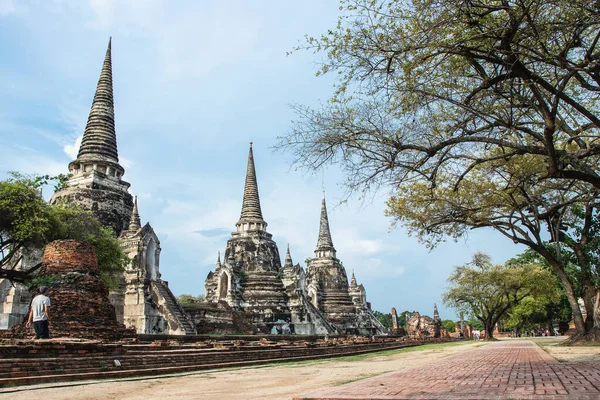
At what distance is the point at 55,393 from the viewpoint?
674 cm

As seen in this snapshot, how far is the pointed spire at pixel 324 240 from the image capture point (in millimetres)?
52469

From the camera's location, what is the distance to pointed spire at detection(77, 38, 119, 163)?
99.9ft

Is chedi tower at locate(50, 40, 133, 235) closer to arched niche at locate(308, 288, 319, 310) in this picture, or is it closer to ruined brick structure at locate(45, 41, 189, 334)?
ruined brick structure at locate(45, 41, 189, 334)

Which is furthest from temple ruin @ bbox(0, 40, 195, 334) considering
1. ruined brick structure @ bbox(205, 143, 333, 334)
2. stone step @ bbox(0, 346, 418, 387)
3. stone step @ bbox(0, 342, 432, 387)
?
stone step @ bbox(0, 346, 418, 387)

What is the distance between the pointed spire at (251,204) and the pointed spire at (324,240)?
37.3ft

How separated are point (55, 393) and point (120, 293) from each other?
20.1 metres

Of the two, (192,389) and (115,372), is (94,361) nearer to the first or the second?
(115,372)

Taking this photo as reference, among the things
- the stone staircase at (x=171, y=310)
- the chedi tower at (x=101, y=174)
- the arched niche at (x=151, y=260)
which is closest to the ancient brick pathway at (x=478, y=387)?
the stone staircase at (x=171, y=310)

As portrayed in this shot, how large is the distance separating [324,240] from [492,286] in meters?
18.2

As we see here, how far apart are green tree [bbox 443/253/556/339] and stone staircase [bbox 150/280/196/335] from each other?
906 inches

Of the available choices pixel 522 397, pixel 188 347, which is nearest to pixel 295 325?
pixel 188 347

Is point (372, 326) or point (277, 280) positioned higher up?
point (277, 280)

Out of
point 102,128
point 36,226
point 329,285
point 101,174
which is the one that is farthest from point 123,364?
point 329,285

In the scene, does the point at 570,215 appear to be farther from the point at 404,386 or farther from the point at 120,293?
the point at 120,293
